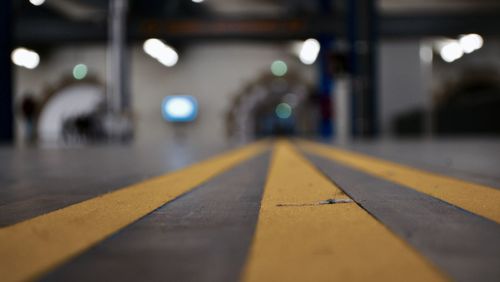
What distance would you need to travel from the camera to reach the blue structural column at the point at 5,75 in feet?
30.7

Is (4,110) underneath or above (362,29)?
underneath

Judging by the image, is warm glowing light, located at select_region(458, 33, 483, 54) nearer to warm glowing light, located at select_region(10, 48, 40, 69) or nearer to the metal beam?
the metal beam

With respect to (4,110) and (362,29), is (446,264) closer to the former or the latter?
(4,110)

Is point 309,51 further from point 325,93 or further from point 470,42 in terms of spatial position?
point 470,42

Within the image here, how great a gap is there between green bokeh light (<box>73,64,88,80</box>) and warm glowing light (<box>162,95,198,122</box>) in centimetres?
334

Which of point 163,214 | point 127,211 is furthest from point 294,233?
point 127,211

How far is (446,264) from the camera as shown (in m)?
0.86

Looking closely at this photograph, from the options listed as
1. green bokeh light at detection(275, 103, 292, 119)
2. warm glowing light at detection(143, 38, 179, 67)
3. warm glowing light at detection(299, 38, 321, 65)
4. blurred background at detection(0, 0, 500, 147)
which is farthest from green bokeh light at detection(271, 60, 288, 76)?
green bokeh light at detection(275, 103, 292, 119)

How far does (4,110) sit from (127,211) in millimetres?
9045

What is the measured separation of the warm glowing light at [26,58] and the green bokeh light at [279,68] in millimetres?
9219

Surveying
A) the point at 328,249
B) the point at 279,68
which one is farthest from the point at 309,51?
the point at 328,249

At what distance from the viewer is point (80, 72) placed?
19219mm

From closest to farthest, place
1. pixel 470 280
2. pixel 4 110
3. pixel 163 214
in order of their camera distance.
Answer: pixel 470 280
pixel 163 214
pixel 4 110

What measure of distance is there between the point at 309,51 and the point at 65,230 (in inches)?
687
